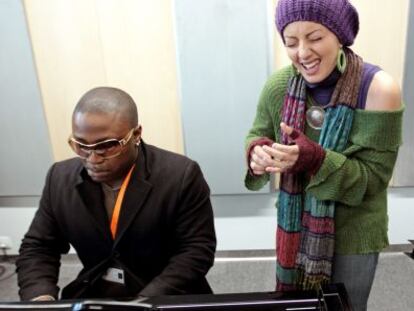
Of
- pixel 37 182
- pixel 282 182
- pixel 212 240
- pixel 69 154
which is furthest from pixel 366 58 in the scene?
pixel 37 182

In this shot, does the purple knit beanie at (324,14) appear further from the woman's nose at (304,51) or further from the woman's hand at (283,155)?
the woman's hand at (283,155)

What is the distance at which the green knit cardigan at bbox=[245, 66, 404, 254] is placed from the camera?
1.06m

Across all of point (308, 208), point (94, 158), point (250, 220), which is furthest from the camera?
point (250, 220)

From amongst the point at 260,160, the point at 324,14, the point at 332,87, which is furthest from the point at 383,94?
the point at 260,160

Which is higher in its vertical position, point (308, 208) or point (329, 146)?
point (329, 146)

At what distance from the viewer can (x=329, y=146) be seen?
1110 millimetres

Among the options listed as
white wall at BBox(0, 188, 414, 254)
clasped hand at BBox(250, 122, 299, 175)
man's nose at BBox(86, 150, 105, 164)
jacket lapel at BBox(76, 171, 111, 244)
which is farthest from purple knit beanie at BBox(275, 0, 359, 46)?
white wall at BBox(0, 188, 414, 254)

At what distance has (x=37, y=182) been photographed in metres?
2.59

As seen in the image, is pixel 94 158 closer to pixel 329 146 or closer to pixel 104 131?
pixel 104 131

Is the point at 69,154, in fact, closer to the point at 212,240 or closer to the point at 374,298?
the point at 212,240

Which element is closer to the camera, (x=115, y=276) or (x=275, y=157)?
(x=275, y=157)

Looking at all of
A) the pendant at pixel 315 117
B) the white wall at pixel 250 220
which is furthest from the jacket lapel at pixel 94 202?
the white wall at pixel 250 220

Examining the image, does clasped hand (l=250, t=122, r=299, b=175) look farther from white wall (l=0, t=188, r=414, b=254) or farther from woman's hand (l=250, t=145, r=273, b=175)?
white wall (l=0, t=188, r=414, b=254)

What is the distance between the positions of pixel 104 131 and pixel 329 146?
596mm
